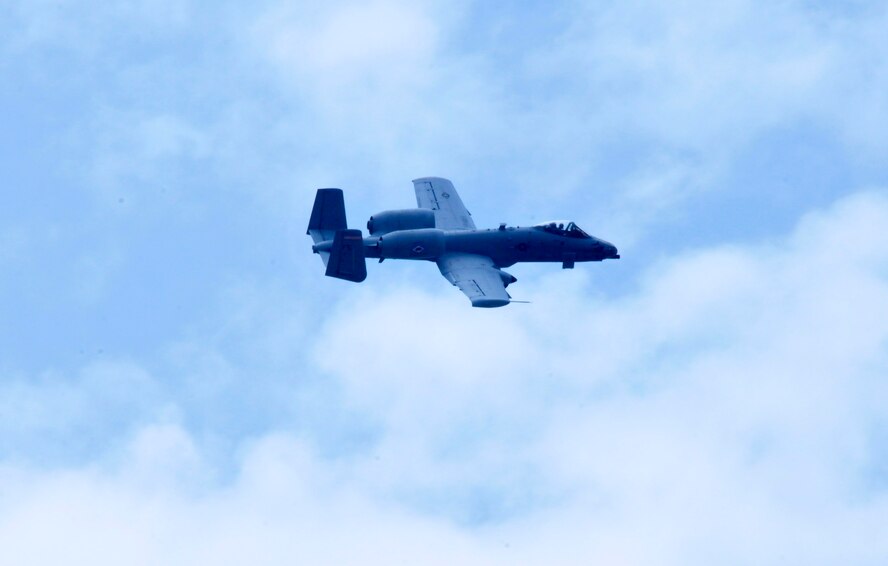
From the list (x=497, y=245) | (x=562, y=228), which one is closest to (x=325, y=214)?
(x=497, y=245)

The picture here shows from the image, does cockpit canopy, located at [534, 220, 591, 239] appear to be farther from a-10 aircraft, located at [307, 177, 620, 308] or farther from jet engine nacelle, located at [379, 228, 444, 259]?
jet engine nacelle, located at [379, 228, 444, 259]

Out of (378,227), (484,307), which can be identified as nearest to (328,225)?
(378,227)

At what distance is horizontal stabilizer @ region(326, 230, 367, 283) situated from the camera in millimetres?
100312

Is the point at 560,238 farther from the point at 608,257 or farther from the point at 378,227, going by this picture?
the point at 378,227

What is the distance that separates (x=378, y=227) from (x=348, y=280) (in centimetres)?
684

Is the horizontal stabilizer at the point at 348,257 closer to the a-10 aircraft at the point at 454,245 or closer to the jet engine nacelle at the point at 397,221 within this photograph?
the a-10 aircraft at the point at 454,245

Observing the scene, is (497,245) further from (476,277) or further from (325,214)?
(325,214)

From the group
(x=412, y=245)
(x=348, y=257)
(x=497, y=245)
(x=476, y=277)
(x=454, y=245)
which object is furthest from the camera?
(x=497, y=245)

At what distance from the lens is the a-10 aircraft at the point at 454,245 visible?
10200cm

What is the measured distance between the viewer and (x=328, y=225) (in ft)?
346

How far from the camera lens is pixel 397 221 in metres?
107

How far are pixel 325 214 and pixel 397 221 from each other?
4829 mm

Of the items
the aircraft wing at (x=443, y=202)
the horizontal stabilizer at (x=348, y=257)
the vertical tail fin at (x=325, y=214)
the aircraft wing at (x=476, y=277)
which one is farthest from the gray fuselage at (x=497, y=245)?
the horizontal stabilizer at (x=348, y=257)

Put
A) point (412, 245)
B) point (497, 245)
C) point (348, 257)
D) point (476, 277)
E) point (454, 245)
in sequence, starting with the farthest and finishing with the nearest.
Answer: point (497, 245) → point (454, 245) → point (412, 245) → point (476, 277) → point (348, 257)
